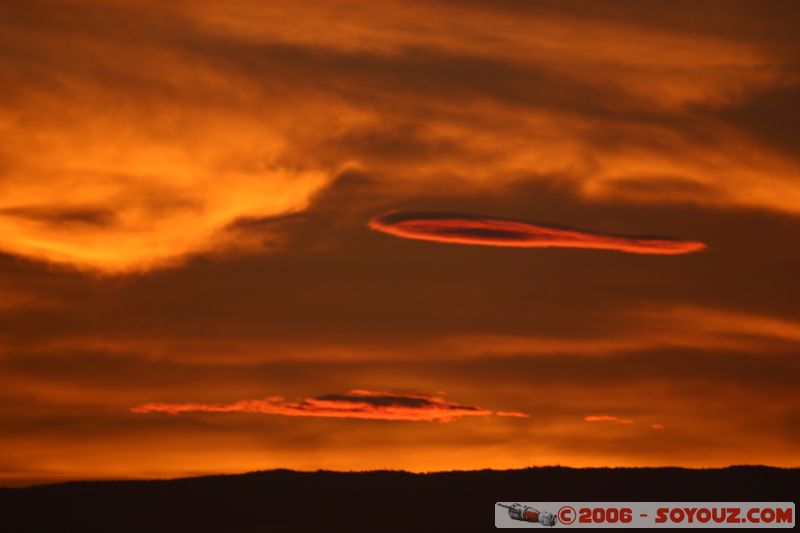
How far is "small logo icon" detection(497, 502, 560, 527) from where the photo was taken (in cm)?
5062

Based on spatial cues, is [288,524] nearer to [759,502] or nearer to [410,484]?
[410,484]

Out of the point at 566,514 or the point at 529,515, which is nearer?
the point at 566,514

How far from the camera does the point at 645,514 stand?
5306 cm

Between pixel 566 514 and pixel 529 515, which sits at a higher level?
pixel 529 515

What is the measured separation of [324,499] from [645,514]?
51.4 feet

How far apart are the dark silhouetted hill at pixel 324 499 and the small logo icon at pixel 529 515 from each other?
2736 mm

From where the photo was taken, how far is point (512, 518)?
5441cm

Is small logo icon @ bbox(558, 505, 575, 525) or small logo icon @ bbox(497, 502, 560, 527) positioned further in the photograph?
small logo icon @ bbox(497, 502, 560, 527)

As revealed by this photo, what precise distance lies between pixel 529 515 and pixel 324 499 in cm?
1104

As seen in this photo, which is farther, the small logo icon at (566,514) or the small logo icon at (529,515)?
the small logo icon at (529,515)

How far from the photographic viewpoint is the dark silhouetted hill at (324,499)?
58.3m

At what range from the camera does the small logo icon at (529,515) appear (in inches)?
1993

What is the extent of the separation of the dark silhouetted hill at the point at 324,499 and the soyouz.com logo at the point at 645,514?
1191 millimetres

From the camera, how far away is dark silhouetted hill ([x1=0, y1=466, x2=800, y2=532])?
58.3m
